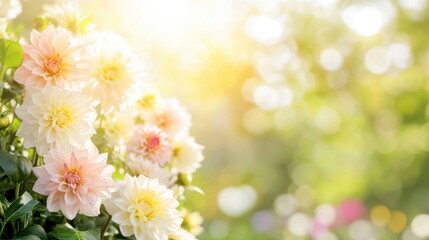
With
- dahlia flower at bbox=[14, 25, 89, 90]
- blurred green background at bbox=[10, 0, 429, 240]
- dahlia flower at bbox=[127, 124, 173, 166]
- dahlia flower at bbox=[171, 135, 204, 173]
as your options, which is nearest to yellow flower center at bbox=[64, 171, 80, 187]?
dahlia flower at bbox=[14, 25, 89, 90]

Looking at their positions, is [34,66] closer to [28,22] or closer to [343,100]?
[28,22]

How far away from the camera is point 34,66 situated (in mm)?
1122

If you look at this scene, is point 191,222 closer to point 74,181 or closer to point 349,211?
point 74,181

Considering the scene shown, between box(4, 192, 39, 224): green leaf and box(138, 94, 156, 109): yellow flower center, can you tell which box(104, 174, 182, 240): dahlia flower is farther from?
box(138, 94, 156, 109): yellow flower center

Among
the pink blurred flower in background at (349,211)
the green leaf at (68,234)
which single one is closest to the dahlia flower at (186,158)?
the green leaf at (68,234)

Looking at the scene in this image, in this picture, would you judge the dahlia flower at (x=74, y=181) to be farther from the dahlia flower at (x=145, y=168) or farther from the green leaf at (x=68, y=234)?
the dahlia flower at (x=145, y=168)

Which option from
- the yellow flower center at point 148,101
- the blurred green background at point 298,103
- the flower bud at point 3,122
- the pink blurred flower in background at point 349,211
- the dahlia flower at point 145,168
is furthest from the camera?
the pink blurred flower in background at point 349,211

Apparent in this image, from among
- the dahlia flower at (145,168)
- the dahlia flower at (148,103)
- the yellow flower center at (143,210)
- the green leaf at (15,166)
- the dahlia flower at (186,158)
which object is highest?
the dahlia flower at (148,103)

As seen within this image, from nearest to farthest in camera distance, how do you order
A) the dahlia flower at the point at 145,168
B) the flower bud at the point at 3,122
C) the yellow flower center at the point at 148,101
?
the flower bud at the point at 3,122 → the dahlia flower at the point at 145,168 → the yellow flower center at the point at 148,101

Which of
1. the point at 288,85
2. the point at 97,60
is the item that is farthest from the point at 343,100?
the point at 97,60

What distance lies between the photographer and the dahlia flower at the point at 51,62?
112cm

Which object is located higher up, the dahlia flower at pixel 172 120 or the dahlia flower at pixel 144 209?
the dahlia flower at pixel 172 120

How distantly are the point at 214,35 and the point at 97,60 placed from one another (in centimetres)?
435

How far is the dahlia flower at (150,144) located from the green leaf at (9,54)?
307 mm
